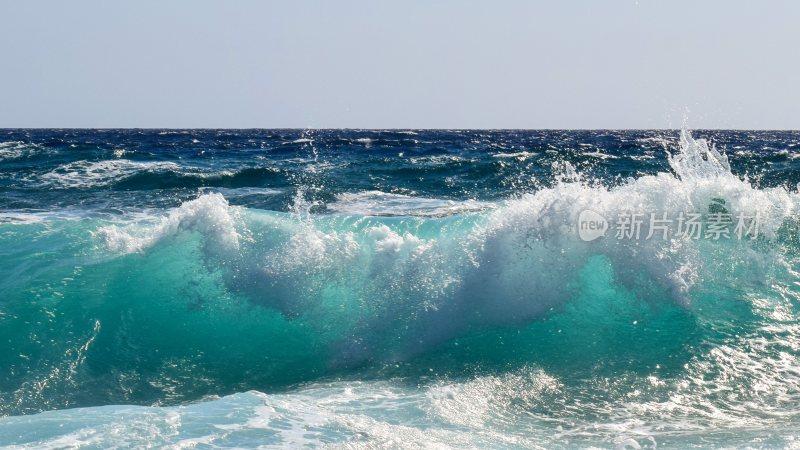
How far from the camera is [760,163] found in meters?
22.2

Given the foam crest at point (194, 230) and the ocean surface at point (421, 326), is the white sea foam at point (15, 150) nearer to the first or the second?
the ocean surface at point (421, 326)

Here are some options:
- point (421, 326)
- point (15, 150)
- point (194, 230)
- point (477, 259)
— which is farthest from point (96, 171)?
point (421, 326)

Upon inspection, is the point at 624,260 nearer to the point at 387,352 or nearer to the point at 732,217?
the point at 732,217

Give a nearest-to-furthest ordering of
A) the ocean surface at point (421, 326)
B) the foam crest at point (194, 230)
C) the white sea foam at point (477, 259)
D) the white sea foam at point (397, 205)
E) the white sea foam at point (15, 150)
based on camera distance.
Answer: the ocean surface at point (421, 326), the white sea foam at point (477, 259), the foam crest at point (194, 230), the white sea foam at point (397, 205), the white sea foam at point (15, 150)

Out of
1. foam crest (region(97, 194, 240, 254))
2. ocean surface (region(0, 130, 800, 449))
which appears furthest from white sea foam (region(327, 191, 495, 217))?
foam crest (region(97, 194, 240, 254))

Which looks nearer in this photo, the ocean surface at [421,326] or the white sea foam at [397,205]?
the ocean surface at [421,326]

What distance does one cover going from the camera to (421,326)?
24.3 ft

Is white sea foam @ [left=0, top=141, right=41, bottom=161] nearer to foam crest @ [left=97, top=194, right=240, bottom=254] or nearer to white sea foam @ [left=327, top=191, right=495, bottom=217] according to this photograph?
white sea foam @ [left=327, top=191, right=495, bottom=217]

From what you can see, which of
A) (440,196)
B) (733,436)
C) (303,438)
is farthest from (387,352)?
(440,196)

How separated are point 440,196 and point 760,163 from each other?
1283 centimetres

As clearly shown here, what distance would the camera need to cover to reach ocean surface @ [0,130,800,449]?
16.9 ft

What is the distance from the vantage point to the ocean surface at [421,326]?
16.9ft

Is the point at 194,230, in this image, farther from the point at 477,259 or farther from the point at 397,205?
the point at 397,205

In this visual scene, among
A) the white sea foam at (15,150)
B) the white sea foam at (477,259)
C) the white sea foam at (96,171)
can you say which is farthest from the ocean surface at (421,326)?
the white sea foam at (15,150)
